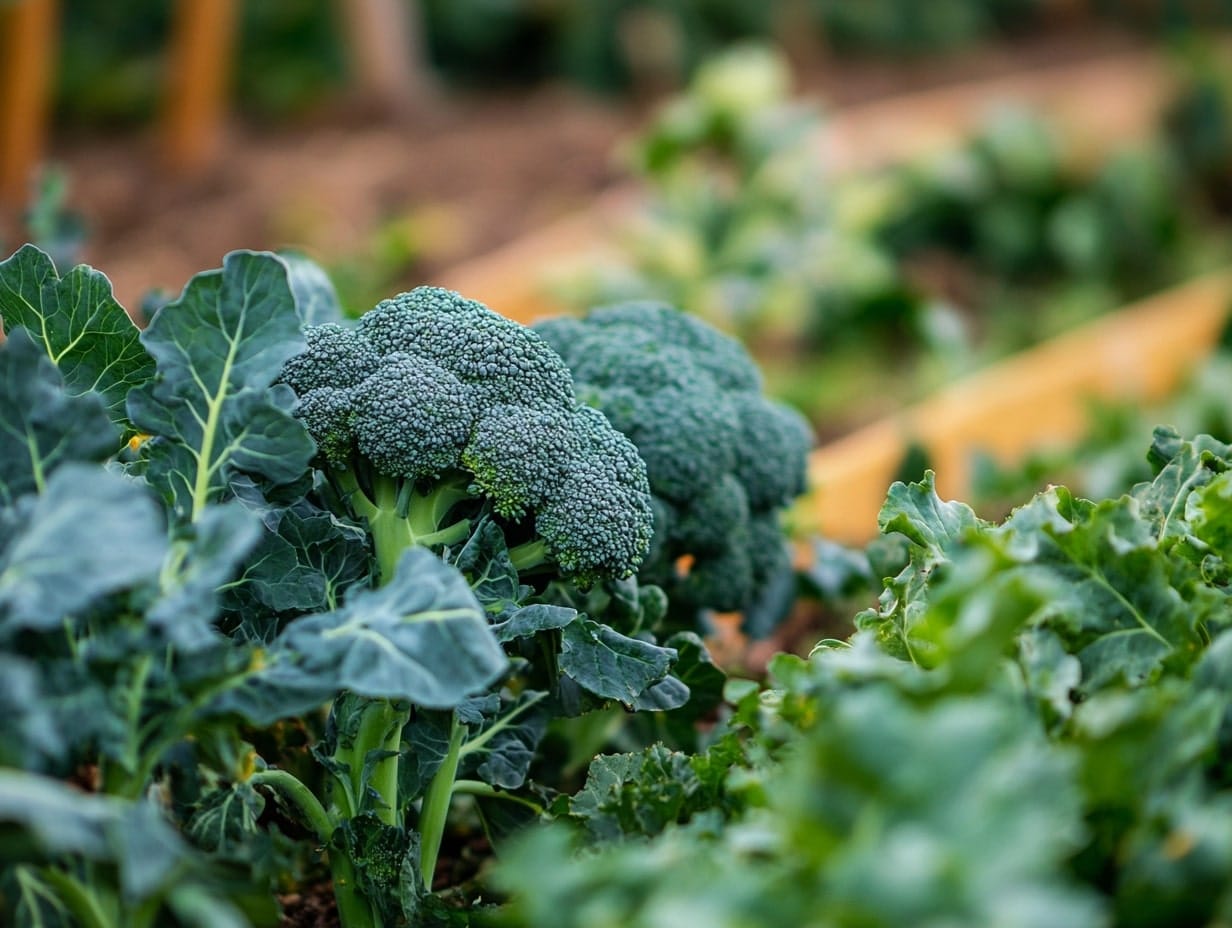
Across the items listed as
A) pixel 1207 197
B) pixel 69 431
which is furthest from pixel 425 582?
pixel 1207 197

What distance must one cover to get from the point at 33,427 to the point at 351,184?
2909 mm

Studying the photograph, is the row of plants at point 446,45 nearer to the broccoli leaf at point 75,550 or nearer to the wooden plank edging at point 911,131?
the wooden plank edging at point 911,131

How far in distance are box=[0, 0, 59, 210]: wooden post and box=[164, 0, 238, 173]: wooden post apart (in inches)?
14.4

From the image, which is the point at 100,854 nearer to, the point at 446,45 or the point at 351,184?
the point at 351,184

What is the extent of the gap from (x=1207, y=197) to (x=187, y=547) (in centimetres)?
472

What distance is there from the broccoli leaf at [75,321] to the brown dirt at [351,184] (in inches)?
75.4

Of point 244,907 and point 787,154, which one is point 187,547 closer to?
point 244,907

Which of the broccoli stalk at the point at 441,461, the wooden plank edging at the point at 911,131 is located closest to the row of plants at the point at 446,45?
the wooden plank edging at the point at 911,131

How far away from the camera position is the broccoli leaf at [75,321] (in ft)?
3.50

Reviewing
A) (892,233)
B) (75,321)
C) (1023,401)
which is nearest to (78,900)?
(75,321)

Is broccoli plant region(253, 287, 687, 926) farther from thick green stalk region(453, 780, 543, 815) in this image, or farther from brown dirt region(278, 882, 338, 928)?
brown dirt region(278, 882, 338, 928)

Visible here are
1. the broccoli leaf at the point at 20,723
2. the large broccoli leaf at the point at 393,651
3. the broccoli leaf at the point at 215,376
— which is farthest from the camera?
the broccoli leaf at the point at 215,376

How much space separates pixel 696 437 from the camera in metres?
1.34

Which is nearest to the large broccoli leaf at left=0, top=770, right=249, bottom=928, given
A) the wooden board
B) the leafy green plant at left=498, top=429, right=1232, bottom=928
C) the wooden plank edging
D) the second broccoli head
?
the leafy green plant at left=498, top=429, right=1232, bottom=928
